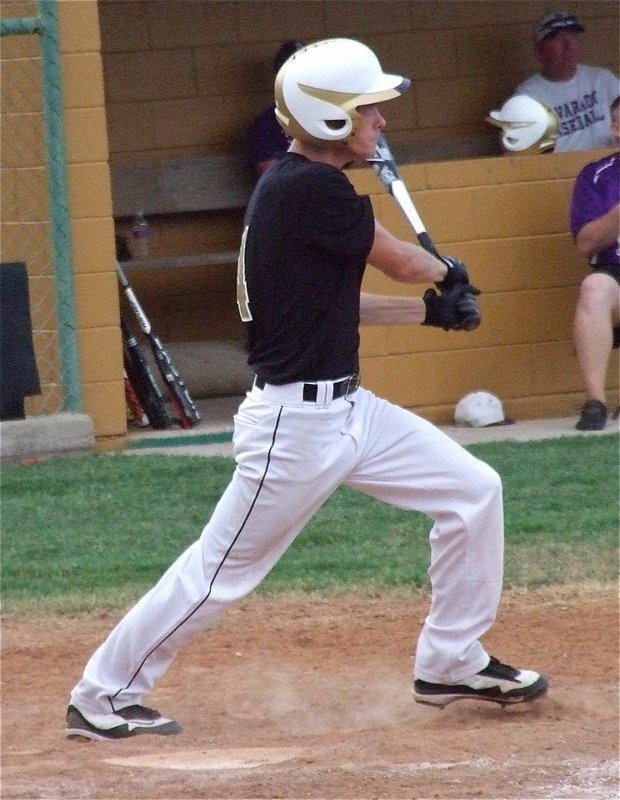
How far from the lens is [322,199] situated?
3.96 m

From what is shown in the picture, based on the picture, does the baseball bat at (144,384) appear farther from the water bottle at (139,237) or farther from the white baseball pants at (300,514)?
the white baseball pants at (300,514)

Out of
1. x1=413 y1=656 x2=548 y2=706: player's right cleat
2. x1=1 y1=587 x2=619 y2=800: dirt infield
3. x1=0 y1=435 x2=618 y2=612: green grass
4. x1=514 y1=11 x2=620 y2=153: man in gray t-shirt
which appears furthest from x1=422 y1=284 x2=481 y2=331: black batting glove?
x1=514 y1=11 x2=620 y2=153: man in gray t-shirt

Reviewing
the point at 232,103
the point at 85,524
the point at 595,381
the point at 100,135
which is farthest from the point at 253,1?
the point at 85,524

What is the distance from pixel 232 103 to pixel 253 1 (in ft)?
2.45

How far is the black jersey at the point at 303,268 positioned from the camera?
397cm

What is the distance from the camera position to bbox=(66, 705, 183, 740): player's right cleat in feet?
14.0

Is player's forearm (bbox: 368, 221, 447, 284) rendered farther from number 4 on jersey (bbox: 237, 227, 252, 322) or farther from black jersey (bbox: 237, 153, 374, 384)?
number 4 on jersey (bbox: 237, 227, 252, 322)

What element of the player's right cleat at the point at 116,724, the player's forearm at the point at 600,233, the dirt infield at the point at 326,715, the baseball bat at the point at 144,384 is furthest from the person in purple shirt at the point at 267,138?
the player's right cleat at the point at 116,724

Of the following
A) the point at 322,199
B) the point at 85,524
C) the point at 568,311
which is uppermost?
the point at 322,199

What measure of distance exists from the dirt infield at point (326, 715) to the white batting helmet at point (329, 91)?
1687 millimetres

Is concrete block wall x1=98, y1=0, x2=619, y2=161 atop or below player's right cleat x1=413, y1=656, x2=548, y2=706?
atop

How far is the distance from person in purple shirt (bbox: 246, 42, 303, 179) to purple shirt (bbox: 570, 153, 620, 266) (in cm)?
223

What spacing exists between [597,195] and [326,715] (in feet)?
15.2

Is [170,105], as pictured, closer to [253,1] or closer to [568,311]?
[253,1]
